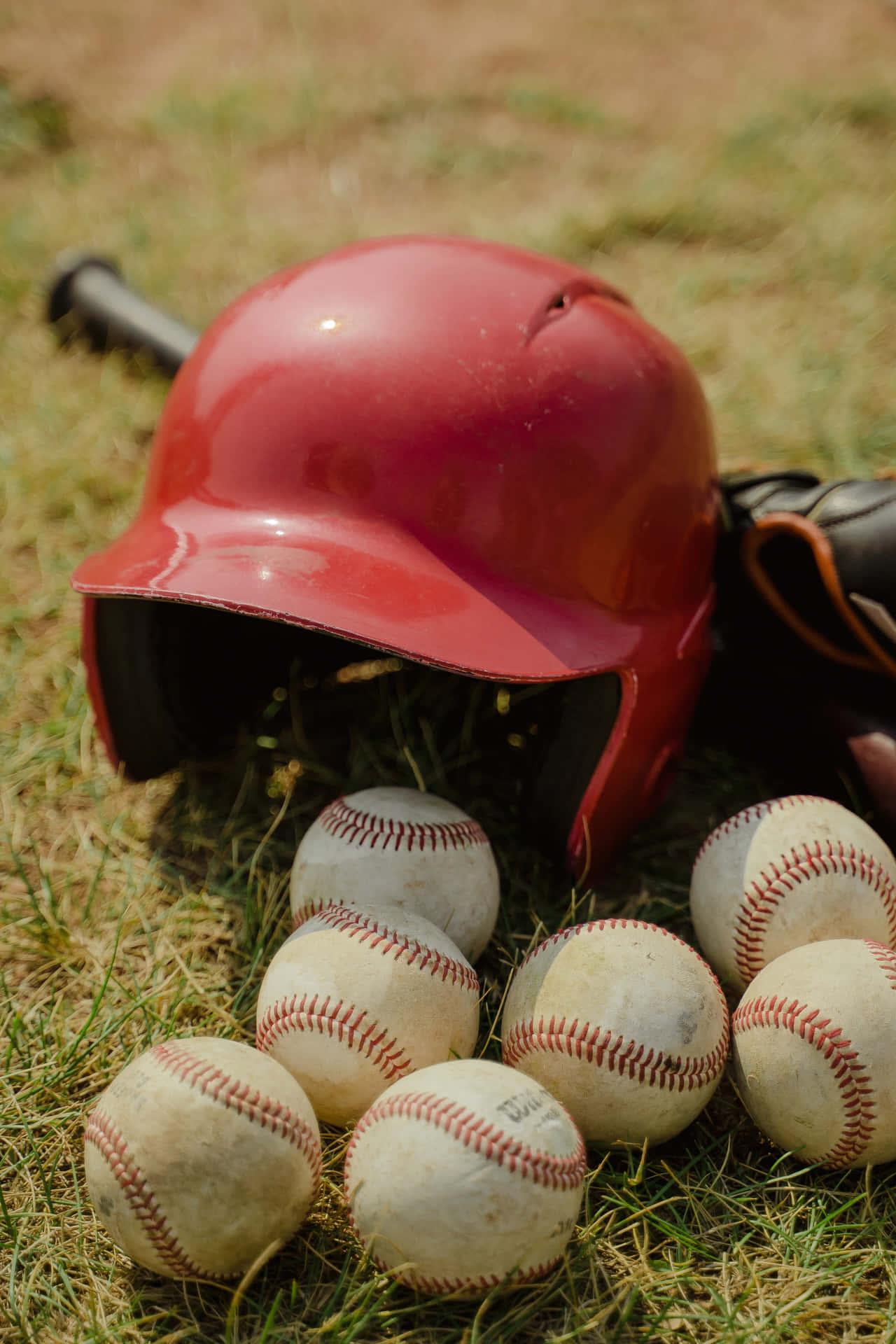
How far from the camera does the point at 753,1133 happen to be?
1.92 metres

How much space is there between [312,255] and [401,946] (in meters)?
3.67

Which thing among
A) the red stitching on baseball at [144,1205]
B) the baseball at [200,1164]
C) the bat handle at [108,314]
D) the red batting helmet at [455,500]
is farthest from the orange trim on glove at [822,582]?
the bat handle at [108,314]

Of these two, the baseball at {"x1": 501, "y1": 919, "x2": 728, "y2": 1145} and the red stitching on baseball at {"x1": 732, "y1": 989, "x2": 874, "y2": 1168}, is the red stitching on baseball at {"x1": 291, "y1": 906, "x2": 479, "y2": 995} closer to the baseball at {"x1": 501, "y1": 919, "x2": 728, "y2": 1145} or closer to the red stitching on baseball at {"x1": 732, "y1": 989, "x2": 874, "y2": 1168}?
the baseball at {"x1": 501, "y1": 919, "x2": 728, "y2": 1145}

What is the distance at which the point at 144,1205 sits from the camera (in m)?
1.54

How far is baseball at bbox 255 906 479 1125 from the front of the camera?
175 centimetres

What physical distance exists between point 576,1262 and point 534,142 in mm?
5360

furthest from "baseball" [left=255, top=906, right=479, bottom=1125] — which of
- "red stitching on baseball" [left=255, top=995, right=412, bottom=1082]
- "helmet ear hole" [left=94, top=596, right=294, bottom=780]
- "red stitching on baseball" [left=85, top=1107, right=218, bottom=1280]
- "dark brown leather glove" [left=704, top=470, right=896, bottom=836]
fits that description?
"dark brown leather glove" [left=704, top=470, right=896, bottom=836]

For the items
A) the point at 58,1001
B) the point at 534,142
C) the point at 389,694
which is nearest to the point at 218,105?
the point at 534,142

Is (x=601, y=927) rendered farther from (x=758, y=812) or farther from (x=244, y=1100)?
(x=244, y=1100)

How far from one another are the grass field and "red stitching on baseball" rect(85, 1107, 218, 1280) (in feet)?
0.36

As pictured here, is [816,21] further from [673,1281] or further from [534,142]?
[673,1281]

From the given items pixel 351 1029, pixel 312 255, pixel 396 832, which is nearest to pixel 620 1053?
pixel 351 1029

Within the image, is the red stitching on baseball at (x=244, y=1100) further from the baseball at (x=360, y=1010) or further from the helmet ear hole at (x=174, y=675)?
the helmet ear hole at (x=174, y=675)

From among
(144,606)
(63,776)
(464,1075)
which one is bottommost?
(63,776)
